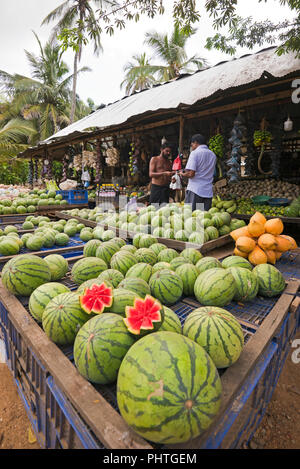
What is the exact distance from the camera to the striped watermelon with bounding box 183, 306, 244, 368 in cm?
127

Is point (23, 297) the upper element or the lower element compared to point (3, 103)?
lower

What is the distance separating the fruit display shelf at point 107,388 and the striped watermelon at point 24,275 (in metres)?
0.11

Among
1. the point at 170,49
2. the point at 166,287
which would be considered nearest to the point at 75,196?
the point at 166,287

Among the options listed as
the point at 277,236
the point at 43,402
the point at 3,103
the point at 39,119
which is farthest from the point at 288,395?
the point at 3,103

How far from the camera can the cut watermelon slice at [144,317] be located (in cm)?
123

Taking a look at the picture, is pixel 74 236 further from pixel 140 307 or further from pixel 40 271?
pixel 140 307

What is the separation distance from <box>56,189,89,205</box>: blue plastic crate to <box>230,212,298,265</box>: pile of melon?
6.57 m

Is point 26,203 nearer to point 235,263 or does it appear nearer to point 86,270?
point 86,270

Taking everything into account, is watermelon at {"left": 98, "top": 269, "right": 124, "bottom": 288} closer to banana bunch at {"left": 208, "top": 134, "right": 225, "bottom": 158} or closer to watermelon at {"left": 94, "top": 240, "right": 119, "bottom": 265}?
watermelon at {"left": 94, "top": 240, "right": 119, "bottom": 265}

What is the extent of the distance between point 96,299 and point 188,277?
2.97ft

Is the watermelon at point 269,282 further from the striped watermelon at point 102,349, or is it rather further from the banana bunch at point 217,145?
the banana bunch at point 217,145

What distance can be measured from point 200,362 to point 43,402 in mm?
1070

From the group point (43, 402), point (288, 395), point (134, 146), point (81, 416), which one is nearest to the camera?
point (81, 416)
